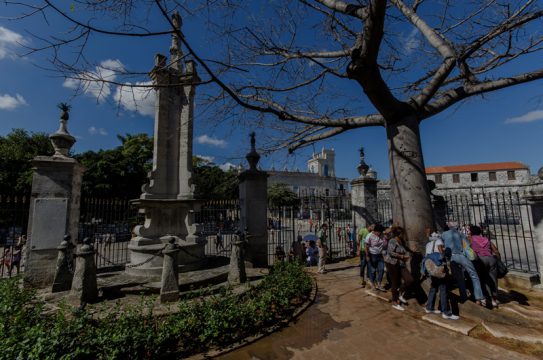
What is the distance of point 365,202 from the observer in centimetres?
1130

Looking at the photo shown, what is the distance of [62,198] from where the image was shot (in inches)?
250

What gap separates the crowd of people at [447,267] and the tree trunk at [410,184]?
203 millimetres

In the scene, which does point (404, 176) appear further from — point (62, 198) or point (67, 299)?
point (62, 198)

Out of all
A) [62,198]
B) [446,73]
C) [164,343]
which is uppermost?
[446,73]

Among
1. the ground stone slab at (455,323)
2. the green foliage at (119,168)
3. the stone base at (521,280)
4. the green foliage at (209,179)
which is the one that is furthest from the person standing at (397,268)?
Answer: the green foliage at (119,168)

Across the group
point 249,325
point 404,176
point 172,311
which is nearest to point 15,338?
point 172,311

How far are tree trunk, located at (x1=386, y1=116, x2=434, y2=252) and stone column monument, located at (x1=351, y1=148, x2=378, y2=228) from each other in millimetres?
5247

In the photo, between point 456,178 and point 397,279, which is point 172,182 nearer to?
point 397,279

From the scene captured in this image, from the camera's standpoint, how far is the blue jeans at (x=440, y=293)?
478 centimetres

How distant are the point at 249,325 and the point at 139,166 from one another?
88.1 feet

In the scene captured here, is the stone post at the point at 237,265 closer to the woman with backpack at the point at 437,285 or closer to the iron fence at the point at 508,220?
the woman with backpack at the point at 437,285

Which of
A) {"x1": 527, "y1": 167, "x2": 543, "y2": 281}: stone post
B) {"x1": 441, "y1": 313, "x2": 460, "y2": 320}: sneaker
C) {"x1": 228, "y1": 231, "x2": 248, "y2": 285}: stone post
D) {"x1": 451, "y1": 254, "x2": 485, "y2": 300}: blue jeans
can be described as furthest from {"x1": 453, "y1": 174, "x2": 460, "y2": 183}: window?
{"x1": 228, "y1": 231, "x2": 248, "y2": 285}: stone post

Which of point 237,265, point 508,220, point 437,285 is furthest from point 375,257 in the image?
point 508,220

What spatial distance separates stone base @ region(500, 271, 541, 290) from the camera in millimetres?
6457
